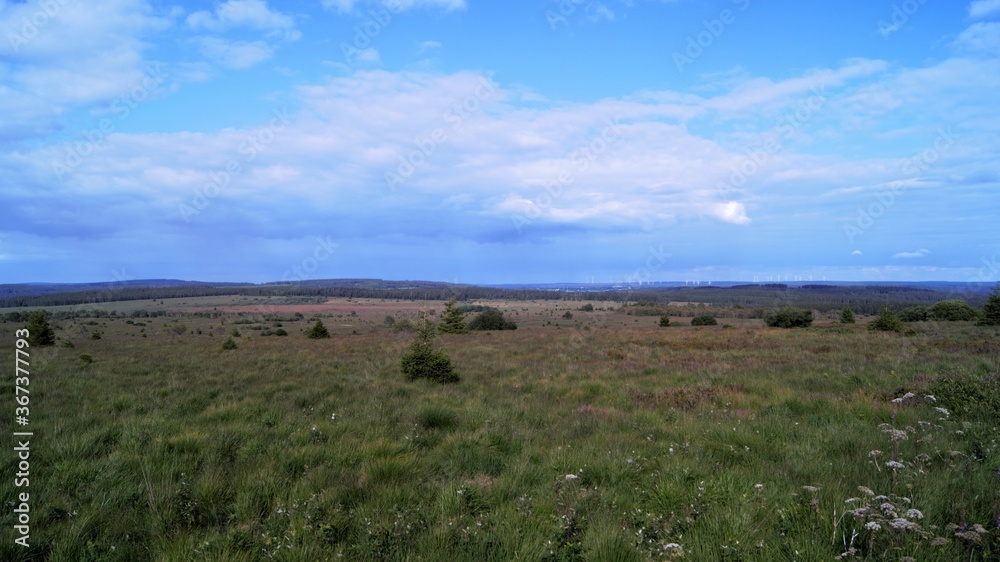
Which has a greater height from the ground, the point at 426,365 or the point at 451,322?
the point at 426,365

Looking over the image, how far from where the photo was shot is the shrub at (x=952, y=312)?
40.0m

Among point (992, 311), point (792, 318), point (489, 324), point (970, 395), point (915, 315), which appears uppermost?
point (970, 395)

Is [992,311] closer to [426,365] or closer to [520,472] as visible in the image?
[426,365]

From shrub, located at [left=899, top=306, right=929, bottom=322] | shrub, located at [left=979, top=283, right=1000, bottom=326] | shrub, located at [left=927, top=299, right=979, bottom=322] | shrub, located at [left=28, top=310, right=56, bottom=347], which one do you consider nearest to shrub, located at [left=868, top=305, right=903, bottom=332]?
shrub, located at [left=979, top=283, right=1000, bottom=326]

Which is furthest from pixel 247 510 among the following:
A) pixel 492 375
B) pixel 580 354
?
pixel 580 354

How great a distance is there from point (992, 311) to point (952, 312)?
1183cm

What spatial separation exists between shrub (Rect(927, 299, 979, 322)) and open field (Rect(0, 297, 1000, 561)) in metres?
40.8

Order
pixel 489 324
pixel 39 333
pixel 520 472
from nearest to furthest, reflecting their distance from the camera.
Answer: pixel 520 472
pixel 39 333
pixel 489 324

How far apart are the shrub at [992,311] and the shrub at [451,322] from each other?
1488 inches

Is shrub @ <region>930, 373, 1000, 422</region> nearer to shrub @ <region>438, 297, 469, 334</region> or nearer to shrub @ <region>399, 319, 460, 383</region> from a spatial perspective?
shrub @ <region>399, 319, 460, 383</region>

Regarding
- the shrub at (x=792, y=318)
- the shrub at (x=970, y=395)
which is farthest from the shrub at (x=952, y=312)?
the shrub at (x=970, y=395)

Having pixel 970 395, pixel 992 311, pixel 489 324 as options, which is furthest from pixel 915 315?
pixel 970 395

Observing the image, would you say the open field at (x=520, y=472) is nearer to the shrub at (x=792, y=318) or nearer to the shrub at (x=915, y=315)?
the shrub at (x=792, y=318)

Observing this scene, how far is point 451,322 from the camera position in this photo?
41.5 metres
